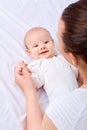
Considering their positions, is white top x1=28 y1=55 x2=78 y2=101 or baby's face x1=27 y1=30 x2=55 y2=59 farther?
baby's face x1=27 y1=30 x2=55 y2=59

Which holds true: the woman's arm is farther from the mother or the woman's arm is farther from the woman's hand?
the mother

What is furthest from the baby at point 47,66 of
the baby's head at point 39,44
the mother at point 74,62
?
the mother at point 74,62

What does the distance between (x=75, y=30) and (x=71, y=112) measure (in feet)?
0.80

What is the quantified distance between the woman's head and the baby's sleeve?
0.38 m

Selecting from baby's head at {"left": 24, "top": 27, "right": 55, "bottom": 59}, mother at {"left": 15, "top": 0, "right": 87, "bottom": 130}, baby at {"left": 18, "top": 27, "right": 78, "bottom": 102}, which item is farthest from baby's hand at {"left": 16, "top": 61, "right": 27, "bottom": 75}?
mother at {"left": 15, "top": 0, "right": 87, "bottom": 130}

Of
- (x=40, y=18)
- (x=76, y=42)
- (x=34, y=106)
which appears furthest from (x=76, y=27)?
(x=40, y=18)

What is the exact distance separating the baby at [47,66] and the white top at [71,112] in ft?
1.09

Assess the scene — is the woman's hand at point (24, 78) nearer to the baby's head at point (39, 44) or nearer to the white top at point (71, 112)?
the baby's head at point (39, 44)

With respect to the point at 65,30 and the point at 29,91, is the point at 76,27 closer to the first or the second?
the point at 65,30

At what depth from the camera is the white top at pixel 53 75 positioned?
1264mm

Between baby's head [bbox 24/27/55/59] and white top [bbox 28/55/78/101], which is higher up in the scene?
baby's head [bbox 24/27/55/59]

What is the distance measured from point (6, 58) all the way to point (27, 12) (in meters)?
0.39

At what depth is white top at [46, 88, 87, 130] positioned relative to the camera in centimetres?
88

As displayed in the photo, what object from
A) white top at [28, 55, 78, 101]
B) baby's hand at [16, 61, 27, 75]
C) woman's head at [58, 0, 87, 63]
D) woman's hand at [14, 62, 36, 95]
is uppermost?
woman's head at [58, 0, 87, 63]
